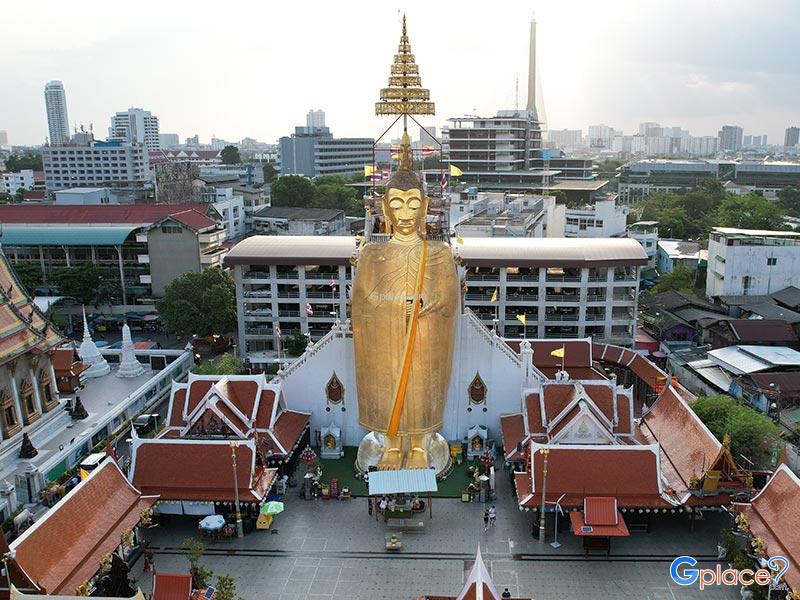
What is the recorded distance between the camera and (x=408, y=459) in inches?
1022

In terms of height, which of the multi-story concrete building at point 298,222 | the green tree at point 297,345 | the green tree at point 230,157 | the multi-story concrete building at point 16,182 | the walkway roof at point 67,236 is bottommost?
the green tree at point 297,345

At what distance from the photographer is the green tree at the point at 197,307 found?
44.6 m

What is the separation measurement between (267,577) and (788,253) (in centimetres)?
4583

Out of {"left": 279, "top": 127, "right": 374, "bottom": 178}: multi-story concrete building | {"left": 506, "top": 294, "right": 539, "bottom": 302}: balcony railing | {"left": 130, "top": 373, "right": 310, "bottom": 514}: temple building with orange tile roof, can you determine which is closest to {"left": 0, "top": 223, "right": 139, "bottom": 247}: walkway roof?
{"left": 130, "top": 373, "right": 310, "bottom": 514}: temple building with orange tile roof

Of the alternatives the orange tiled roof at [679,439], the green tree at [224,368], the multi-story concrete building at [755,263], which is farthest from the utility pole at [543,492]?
the multi-story concrete building at [755,263]

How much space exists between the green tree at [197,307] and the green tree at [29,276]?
14.7 m

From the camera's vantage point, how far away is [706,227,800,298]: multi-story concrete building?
51.6m

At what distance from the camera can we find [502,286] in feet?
141

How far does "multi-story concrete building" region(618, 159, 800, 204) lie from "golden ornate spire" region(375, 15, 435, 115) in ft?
375

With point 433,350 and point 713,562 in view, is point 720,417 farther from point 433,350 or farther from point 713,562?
→ point 433,350

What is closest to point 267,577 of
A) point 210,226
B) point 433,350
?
point 433,350

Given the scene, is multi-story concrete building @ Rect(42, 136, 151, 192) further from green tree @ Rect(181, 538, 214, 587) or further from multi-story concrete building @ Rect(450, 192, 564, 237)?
green tree @ Rect(181, 538, 214, 587)

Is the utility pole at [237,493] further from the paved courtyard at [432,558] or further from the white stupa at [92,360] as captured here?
the white stupa at [92,360]

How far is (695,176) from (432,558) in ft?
459
